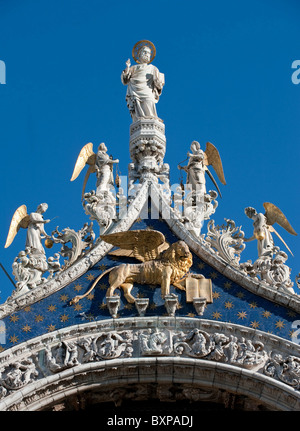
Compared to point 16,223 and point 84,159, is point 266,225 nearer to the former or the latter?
point 84,159

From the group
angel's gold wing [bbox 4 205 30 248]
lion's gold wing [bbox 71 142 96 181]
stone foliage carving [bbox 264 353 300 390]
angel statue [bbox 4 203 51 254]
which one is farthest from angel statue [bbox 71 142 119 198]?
stone foliage carving [bbox 264 353 300 390]

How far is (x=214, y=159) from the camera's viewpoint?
68.3 feet

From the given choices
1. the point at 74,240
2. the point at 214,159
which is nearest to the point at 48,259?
the point at 74,240

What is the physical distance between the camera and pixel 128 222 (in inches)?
744

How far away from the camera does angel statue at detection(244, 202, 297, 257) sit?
738 inches

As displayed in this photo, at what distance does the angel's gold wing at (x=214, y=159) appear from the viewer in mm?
20766

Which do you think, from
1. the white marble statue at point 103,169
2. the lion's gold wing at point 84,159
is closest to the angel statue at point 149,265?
the white marble statue at point 103,169

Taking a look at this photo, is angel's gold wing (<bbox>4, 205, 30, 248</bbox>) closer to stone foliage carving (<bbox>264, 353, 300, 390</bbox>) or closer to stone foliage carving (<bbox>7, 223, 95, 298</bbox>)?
stone foliage carving (<bbox>7, 223, 95, 298</bbox>)

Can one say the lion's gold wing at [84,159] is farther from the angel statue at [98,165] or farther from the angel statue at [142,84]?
the angel statue at [142,84]

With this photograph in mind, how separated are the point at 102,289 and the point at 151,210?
2.10 m

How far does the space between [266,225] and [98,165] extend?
3.38 meters

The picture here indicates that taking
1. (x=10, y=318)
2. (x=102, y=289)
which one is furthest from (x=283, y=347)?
(x=10, y=318)

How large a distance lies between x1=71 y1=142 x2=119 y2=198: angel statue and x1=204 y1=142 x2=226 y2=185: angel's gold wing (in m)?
1.74

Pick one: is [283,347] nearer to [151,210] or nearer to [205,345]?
[205,345]
